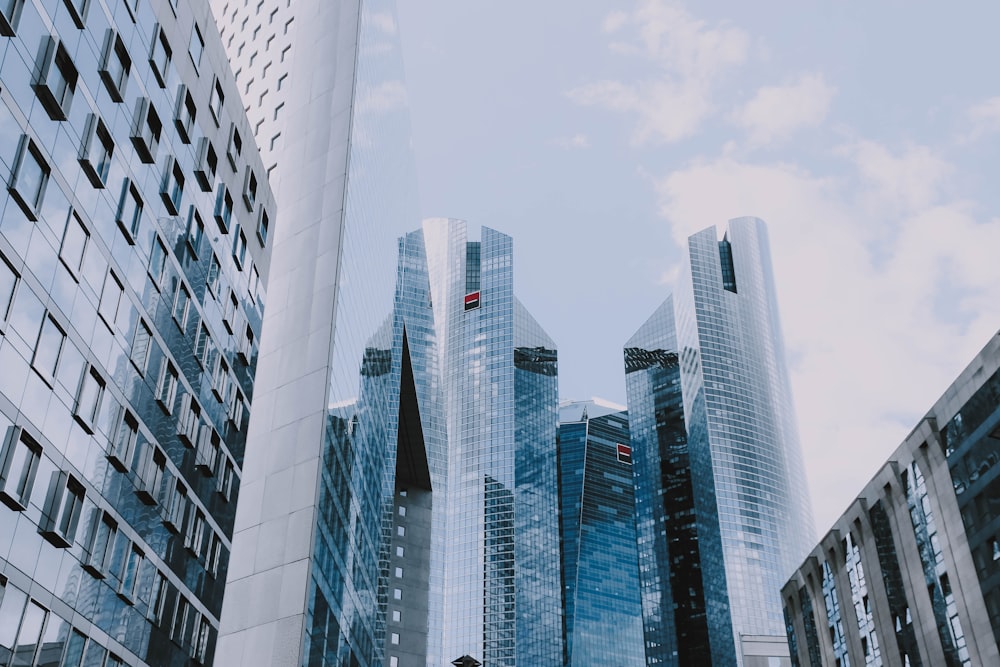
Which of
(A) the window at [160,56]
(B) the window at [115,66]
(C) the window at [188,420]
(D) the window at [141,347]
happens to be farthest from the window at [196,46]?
(C) the window at [188,420]

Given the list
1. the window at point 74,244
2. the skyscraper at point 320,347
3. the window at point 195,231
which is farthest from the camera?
the window at point 195,231

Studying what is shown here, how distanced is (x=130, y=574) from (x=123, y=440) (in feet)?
18.7

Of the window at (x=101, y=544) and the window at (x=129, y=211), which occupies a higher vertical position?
the window at (x=129, y=211)

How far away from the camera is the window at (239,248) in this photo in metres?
60.1

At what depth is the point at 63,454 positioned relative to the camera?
36688 mm

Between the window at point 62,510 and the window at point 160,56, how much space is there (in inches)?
787

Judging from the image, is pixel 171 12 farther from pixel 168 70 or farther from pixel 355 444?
pixel 355 444

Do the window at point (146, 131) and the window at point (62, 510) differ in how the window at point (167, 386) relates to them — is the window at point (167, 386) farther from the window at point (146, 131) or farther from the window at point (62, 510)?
→ the window at point (146, 131)

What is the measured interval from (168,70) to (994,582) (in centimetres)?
4653

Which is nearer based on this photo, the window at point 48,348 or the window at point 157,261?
the window at point 48,348

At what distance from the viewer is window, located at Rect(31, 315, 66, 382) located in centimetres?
3491

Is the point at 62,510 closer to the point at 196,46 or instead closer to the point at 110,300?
the point at 110,300

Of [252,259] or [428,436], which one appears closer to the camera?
[252,259]

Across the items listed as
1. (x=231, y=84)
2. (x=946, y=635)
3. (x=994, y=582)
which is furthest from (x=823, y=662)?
(x=231, y=84)
